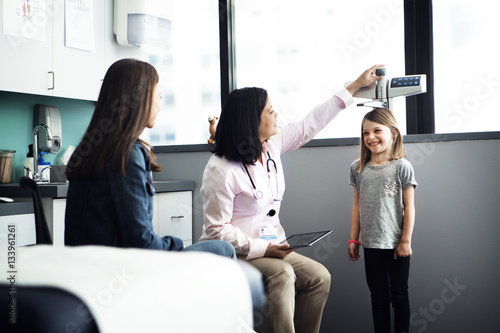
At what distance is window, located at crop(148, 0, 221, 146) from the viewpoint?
315 centimetres

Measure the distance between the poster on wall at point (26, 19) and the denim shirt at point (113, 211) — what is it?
1.54 metres

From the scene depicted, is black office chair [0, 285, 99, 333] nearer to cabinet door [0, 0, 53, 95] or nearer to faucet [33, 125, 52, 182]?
cabinet door [0, 0, 53, 95]

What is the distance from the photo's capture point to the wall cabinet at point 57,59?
7.68 feet

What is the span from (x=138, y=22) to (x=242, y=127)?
1.32 metres

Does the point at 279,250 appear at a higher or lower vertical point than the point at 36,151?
lower

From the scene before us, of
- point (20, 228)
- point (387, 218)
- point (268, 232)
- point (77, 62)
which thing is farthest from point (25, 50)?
point (387, 218)

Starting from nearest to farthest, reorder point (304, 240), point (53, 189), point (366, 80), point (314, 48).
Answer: point (304, 240) → point (53, 189) → point (366, 80) → point (314, 48)

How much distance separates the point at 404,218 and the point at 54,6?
6.51 ft

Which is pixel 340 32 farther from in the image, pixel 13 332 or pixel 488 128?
pixel 13 332

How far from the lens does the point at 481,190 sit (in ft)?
7.52

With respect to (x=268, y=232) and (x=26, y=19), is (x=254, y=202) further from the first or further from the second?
(x=26, y=19)

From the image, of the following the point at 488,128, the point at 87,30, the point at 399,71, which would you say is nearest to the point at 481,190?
the point at 488,128

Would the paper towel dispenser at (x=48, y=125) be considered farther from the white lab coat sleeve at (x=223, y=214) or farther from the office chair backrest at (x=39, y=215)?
the office chair backrest at (x=39, y=215)

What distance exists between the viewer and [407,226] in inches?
78.5
